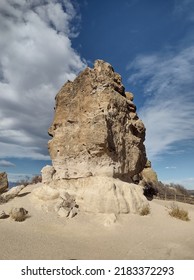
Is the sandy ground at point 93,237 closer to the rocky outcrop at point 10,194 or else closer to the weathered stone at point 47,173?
the rocky outcrop at point 10,194

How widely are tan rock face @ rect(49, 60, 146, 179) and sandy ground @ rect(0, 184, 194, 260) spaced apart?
7.69 ft

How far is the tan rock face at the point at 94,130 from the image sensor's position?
12.0 metres

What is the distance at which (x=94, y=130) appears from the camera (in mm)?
11914

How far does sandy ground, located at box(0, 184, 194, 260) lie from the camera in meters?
7.05

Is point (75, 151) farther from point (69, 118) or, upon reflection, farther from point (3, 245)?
point (3, 245)

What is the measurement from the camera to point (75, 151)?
12.6 m

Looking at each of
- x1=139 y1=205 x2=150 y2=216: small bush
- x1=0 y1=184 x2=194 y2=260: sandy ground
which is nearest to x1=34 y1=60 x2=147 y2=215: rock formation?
x1=139 y1=205 x2=150 y2=216: small bush

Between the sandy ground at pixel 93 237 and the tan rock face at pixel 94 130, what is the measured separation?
7.69ft

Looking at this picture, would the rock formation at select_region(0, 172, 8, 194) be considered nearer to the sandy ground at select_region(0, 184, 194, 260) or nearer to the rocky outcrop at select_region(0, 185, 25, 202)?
the rocky outcrop at select_region(0, 185, 25, 202)

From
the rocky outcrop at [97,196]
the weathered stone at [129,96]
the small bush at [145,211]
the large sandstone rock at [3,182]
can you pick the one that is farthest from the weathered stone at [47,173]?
the weathered stone at [129,96]

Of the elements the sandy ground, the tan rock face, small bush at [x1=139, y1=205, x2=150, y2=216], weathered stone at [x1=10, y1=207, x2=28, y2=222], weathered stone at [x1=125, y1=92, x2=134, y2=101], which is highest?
weathered stone at [x1=125, y1=92, x2=134, y2=101]

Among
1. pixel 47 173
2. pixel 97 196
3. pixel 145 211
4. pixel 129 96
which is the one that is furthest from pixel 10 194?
pixel 129 96
